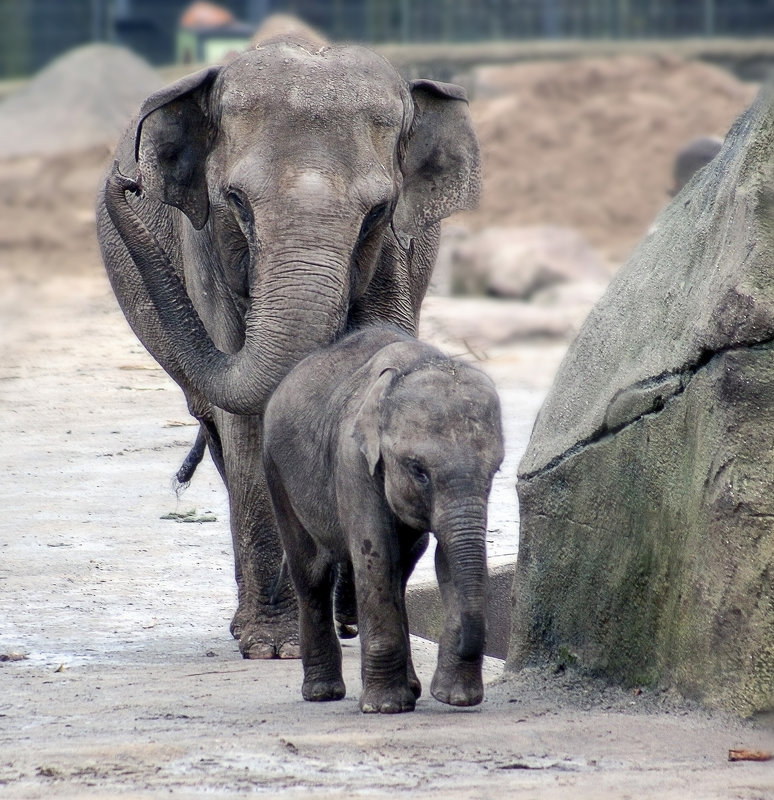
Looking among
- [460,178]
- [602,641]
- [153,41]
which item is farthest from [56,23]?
[602,641]

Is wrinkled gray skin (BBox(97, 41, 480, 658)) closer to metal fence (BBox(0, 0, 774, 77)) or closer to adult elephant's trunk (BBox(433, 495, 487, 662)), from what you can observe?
adult elephant's trunk (BBox(433, 495, 487, 662))

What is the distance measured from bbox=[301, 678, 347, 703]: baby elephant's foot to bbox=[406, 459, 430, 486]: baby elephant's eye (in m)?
0.90

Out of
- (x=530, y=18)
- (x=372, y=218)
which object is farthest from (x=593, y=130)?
(x=372, y=218)

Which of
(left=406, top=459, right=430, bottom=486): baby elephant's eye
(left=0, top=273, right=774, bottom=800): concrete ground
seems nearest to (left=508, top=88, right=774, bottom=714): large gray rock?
(left=0, top=273, right=774, bottom=800): concrete ground

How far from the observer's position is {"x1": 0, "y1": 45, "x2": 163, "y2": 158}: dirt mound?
68.5 feet

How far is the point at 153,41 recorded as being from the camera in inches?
985

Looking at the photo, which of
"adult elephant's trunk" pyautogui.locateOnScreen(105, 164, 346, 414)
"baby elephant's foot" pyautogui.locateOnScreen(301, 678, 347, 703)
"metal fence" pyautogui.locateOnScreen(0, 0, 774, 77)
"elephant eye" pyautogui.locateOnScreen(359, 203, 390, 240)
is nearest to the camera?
"baby elephant's foot" pyautogui.locateOnScreen(301, 678, 347, 703)

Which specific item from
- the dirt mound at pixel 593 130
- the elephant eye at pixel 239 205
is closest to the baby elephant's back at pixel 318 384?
the elephant eye at pixel 239 205

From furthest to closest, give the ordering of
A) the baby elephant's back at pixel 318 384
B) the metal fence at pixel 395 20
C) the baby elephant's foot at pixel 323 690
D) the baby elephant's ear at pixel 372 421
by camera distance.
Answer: the metal fence at pixel 395 20 → the baby elephant's foot at pixel 323 690 → the baby elephant's back at pixel 318 384 → the baby elephant's ear at pixel 372 421

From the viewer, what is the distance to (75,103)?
70.0 ft

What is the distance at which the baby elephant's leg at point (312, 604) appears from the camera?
15.9 ft

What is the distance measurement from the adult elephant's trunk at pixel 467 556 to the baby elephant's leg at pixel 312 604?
723mm

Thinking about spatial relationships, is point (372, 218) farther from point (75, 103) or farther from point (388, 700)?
point (75, 103)

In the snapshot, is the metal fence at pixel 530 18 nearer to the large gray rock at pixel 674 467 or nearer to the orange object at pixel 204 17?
the orange object at pixel 204 17
